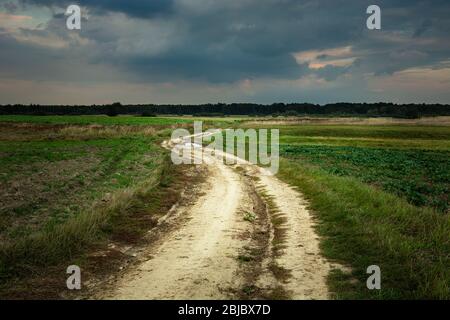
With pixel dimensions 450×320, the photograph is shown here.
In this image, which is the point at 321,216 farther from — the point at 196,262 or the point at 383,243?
the point at 196,262

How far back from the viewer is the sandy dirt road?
7.95 m

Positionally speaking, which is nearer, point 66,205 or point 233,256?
point 233,256

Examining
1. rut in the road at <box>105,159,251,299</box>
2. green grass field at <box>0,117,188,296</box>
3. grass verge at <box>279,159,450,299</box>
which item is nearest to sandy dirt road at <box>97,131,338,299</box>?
rut in the road at <box>105,159,251,299</box>

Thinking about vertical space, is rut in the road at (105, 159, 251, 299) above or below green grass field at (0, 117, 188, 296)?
below

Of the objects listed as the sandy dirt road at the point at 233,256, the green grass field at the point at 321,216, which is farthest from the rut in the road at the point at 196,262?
the green grass field at the point at 321,216

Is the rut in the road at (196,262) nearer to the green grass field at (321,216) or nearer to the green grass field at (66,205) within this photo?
the green grass field at (66,205)

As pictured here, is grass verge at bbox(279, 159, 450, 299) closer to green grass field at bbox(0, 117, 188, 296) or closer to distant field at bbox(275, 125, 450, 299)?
distant field at bbox(275, 125, 450, 299)

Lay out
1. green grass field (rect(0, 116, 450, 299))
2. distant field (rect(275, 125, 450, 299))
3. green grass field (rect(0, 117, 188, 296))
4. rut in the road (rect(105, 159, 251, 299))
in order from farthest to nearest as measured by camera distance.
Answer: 1. green grass field (rect(0, 117, 188, 296))
2. green grass field (rect(0, 116, 450, 299))
3. distant field (rect(275, 125, 450, 299))
4. rut in the road (rect(105, 159, 251, 299))

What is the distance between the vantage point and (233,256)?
33.4ft

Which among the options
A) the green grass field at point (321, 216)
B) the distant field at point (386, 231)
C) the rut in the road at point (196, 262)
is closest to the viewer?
the rut in the road at point (196, 262)

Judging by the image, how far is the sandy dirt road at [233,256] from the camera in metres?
7.95

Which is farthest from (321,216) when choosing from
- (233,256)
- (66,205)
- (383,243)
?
(66,205)

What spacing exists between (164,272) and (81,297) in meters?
2.07

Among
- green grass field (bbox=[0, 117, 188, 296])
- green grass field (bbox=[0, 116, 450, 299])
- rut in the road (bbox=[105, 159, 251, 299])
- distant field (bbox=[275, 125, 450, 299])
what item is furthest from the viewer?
green grass field (bbox=[0, 117, 188, 296])
